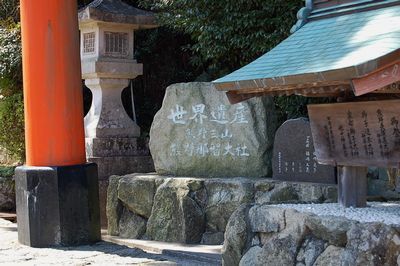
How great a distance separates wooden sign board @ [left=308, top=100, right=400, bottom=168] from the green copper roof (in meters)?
0.61

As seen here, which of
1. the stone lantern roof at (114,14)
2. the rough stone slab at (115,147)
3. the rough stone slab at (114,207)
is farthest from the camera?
the rough stone slab at (115,147)

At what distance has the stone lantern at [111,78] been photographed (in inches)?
463

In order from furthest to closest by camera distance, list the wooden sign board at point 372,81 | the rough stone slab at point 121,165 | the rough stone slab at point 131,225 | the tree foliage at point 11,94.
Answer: the tree foliage at point 11,94
the rough stone slab at point 121,165
the rough stone slab at point 131,225
the wooden sign board at point 372,81

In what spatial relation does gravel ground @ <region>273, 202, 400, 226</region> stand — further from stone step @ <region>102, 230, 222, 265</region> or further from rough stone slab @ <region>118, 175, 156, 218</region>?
rough stone slab @ <region>118, 175, 156, 218</region>

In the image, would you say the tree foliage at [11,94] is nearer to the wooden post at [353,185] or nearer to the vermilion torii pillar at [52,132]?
the vermilion torii pillar at [52,132]

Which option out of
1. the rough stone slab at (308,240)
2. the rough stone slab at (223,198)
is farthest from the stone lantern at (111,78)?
the rough stone slab at (308,240)

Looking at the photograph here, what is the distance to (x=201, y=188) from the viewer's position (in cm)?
873

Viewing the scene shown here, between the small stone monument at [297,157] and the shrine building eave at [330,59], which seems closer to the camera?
the shrine building eave at [330,59]

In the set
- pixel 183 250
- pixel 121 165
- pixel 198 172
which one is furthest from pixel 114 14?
pixel 183 250

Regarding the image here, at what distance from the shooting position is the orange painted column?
7.80 meters

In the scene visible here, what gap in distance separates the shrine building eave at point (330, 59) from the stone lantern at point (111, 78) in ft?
20.8

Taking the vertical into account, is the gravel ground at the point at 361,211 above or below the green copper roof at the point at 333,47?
below

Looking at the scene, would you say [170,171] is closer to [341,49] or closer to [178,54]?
[341,49]

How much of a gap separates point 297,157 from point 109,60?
504 centimetres
